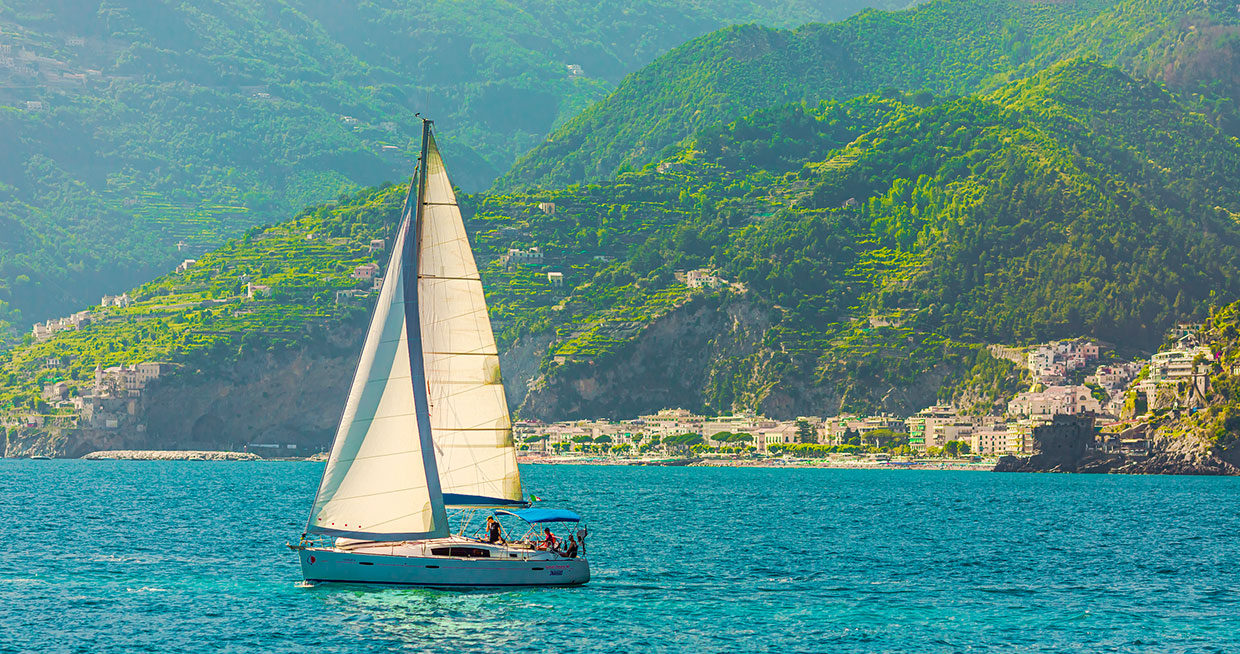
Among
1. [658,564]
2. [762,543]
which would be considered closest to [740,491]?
[762,543]

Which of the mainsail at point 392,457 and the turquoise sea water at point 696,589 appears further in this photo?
the mainsail at point 392,457

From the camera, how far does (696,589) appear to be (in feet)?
238

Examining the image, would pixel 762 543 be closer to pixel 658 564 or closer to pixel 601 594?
pixel 658 564

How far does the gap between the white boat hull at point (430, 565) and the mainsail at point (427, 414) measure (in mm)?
870

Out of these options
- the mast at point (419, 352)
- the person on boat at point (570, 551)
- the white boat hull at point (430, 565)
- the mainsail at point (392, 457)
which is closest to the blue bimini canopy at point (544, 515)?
the person on boat at point (570, 551)

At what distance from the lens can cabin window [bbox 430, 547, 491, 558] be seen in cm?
6475

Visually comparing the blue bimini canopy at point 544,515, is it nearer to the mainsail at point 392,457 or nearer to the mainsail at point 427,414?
the mainsail at point 427,414

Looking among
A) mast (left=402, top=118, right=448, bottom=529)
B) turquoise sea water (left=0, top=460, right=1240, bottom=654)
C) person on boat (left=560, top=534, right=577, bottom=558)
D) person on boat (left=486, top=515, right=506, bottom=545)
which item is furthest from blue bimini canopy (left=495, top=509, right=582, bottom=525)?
mast (left=402, top=118, right=448, bottom=529)

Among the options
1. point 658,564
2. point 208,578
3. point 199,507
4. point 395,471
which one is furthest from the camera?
point 199,507

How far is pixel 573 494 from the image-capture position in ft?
516

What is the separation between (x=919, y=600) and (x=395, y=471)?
2328 cm

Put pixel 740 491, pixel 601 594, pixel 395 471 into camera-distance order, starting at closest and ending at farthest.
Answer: pixel 395 471 → pixel 601 594 → pixel 740 491

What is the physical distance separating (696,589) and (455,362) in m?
16.3

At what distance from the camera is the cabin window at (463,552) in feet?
212
